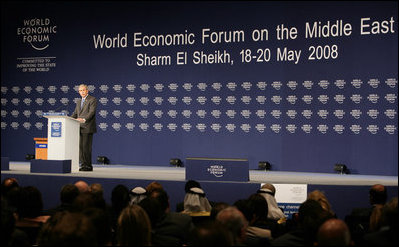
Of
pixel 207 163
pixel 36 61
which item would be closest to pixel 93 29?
pixel 36 61

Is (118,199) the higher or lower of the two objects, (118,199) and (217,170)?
the lower

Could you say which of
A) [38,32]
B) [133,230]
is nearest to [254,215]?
[133,230]

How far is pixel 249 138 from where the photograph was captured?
10.6 meters

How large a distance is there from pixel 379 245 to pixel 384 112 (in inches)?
282

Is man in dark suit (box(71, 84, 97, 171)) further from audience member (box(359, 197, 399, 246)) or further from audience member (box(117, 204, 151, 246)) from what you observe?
audience member (box(359, 197, 399, 246))

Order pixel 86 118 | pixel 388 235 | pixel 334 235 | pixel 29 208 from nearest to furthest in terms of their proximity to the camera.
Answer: pixel 334 235 < pixel 388 235 < pixel 29 208 < pixel 86 118

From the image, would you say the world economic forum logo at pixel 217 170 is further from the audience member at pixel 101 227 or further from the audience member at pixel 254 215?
the audience member at pixel 101 227

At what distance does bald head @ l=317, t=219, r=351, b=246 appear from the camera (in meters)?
2.47

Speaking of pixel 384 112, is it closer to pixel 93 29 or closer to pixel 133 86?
pixel 133 86

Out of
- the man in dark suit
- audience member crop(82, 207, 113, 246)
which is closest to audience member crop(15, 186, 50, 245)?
audience member crop(82, 207, 113, 246)

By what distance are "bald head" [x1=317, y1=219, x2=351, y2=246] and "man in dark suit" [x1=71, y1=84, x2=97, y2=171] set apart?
6.23 meters

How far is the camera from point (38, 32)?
39.9 feet

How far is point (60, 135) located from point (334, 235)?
5870 millimetres

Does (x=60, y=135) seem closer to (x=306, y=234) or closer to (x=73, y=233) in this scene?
(x=306, y=234)
